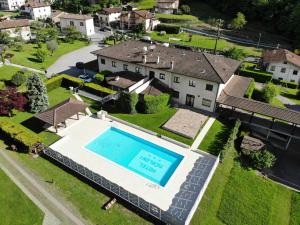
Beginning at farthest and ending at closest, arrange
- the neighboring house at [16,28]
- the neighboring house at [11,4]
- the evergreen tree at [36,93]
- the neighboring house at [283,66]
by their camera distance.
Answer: the neighboring house at [11,4] → the neighboring house at [16,28] → the neighboring house at [283,66] → the evergreen tree at [36,93]

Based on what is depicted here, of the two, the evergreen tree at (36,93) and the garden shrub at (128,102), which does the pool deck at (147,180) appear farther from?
the evergreen tree at (36,93)

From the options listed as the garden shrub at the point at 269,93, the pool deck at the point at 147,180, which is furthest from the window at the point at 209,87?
the garden shrub at the point at 269,93

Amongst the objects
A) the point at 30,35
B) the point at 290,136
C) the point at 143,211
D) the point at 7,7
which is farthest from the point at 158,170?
the point at 7,7

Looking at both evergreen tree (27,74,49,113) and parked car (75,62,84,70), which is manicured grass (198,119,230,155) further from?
parked car (75,62,84,70)

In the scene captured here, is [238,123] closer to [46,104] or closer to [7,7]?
[46,104]

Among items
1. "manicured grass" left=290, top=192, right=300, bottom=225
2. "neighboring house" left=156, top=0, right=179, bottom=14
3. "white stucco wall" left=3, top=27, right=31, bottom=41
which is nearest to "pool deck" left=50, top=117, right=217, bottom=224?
"manicured grass" left=290, top=192, right=300, bottom=225

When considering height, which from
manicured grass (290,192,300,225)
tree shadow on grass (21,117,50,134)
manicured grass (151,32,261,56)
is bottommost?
manicured grass (290,192,300,225)
